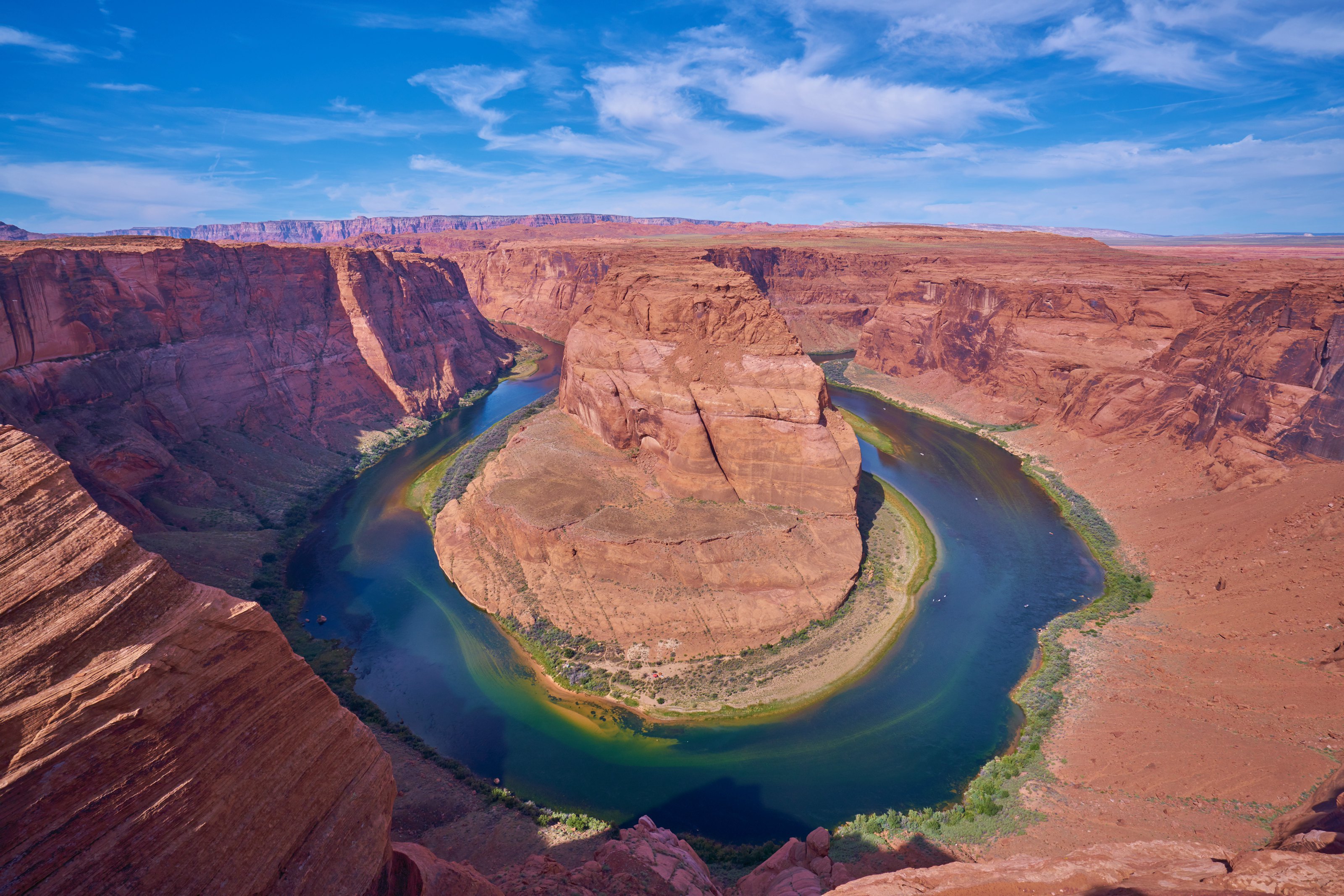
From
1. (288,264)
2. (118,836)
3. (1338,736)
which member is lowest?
(1338,736)

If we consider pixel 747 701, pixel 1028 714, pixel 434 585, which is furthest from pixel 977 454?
pixel 434 585

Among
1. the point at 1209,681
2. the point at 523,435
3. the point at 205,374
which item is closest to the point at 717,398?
the point at 523,435

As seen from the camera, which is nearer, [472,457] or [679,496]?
[679,496]

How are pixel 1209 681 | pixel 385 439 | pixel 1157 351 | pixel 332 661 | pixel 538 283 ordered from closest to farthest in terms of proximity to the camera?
pixel 1209 681 < pixel 332 661 < pixel 1157 351 < pixel 385 439 < pixel 538 283

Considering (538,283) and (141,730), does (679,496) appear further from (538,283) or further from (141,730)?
(538,283)

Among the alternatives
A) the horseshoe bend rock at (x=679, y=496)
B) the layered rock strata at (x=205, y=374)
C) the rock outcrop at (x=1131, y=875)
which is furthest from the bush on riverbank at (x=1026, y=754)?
the layered rock strata at (x=205, y=374)

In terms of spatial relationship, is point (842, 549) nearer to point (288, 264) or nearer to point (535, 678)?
point (535, 678)
